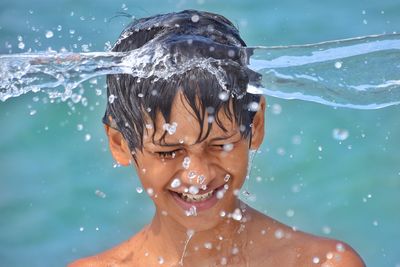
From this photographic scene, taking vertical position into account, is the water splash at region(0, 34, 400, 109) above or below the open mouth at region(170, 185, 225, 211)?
above

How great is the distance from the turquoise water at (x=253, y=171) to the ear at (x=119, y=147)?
1.34 meters

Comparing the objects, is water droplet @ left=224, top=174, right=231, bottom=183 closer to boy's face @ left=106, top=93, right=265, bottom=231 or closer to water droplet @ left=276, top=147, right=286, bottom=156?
boy's face @ left=106, top=93, right=265, bottom=231

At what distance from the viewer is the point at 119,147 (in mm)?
2668

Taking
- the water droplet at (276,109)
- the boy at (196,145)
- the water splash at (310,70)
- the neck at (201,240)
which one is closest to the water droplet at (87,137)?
the water droplet at (276,109)

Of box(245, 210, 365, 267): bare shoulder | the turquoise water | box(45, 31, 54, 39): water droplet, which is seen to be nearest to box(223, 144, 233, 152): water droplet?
box(245, 210, 365, 267): bare shoulder

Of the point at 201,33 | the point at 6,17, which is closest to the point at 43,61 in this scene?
the point at 201,33

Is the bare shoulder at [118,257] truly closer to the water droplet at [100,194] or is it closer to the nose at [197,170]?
the nose at [197,170]

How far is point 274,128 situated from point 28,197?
3.48 feet

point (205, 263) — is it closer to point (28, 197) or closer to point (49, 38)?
point (28, 197)

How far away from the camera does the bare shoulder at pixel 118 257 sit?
2.84 metres

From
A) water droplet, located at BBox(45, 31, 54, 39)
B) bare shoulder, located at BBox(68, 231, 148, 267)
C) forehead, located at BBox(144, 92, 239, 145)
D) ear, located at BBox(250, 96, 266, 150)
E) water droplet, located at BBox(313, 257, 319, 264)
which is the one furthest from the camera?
water droplet, located at BBox(45, 31, 54, 39)

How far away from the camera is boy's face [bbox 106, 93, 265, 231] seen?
2381 mm

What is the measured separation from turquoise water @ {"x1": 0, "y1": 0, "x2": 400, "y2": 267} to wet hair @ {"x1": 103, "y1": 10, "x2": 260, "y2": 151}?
1449mm

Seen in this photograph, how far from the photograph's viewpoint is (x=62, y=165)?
4270 mm
